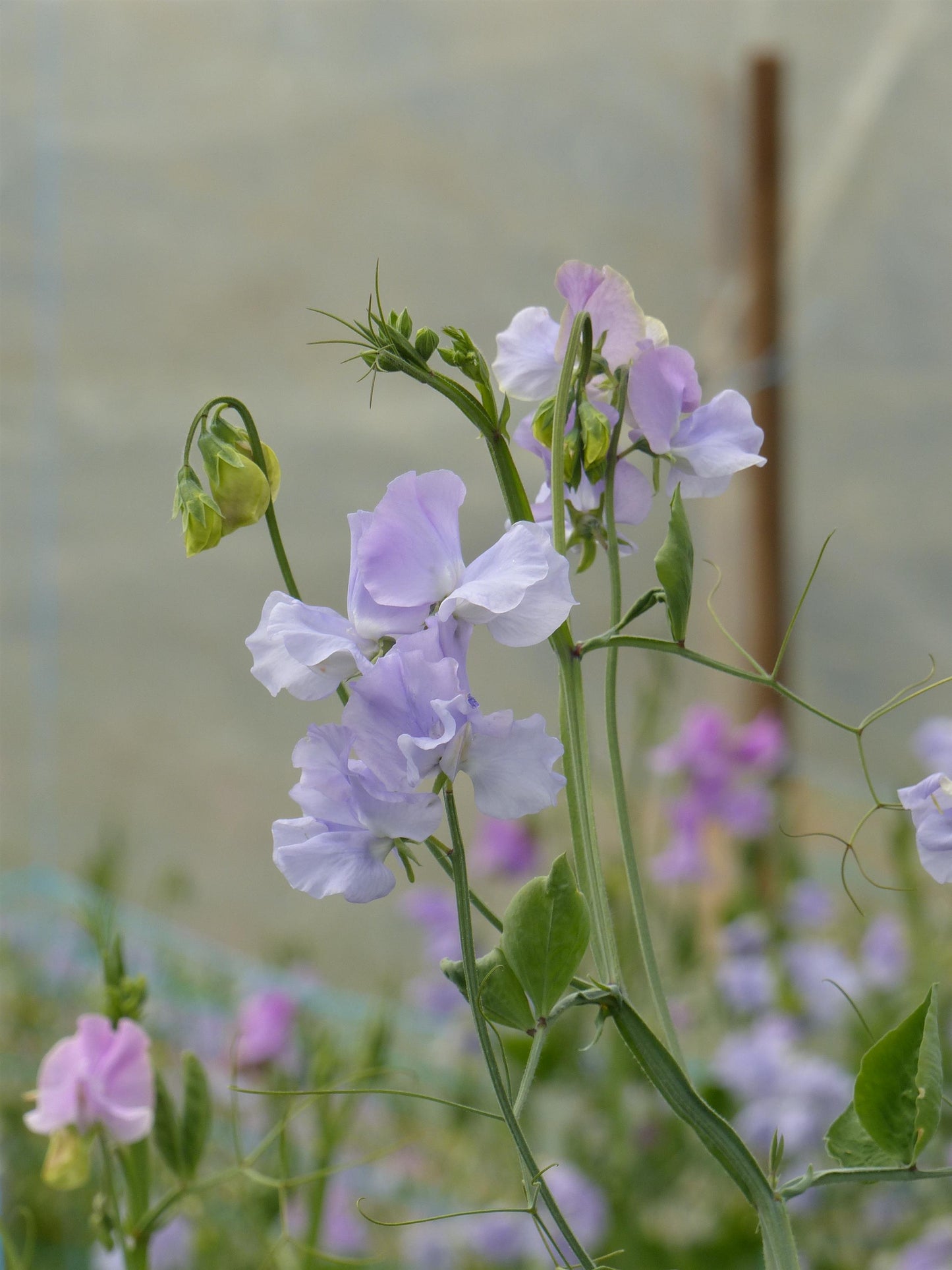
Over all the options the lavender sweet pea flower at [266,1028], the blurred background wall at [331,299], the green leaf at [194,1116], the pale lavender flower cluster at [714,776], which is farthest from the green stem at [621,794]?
the blurred background wall at [331,299]

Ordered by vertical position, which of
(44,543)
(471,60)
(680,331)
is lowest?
(44,543)

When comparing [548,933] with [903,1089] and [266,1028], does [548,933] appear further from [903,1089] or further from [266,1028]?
[266,1028]

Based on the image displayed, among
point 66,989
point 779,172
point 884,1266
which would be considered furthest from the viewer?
point 779,172

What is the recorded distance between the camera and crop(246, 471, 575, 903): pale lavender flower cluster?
0.61ft

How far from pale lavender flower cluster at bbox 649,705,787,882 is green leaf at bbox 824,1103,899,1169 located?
70cm

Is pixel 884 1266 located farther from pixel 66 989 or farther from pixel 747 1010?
pixel 66 989

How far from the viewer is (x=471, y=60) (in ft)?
6.78

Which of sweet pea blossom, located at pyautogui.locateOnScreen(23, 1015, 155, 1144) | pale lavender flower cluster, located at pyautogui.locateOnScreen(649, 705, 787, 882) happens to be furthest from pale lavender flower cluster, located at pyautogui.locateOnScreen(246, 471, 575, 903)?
pale lavender flower cluster, located at pyautogui.locateOnScreen(649, 705, 787, 882)

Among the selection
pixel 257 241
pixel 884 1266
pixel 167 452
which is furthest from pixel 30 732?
pixel 884 1266

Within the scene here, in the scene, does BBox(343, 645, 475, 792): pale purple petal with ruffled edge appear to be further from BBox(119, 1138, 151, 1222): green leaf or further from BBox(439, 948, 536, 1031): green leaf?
BBox(119, 1138, 151, 1222): green leaf

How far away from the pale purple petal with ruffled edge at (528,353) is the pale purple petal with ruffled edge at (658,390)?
1.0 inches

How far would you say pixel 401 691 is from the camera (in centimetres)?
19

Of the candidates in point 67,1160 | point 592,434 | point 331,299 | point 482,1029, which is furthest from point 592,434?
point 331,299

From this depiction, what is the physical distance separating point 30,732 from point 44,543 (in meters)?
0.32
